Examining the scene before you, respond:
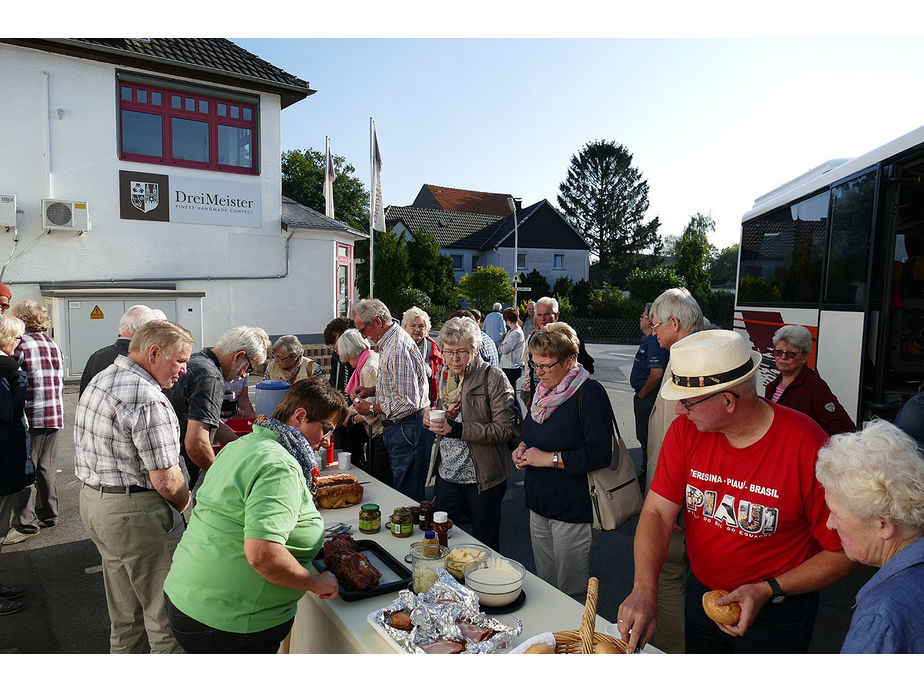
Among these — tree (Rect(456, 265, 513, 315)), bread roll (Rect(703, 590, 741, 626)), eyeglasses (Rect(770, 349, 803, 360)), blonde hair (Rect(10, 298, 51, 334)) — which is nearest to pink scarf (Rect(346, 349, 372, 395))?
blonde hair (Rect(10, 298, 51, 334))

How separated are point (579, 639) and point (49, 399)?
5.14 meters

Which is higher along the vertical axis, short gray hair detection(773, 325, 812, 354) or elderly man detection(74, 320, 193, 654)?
short gray hair detection(773, 325, 812, 354)

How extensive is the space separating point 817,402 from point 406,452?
3195 mm

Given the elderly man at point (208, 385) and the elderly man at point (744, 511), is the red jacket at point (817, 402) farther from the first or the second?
the elderly man at point (208, 385)

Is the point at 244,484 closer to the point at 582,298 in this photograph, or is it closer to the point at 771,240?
the point at 771,240

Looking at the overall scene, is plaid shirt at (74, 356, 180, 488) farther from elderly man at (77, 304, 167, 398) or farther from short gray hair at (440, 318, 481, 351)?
short gray hair at (440, 318, 481, 351)

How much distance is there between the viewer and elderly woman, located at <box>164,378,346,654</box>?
2.10m

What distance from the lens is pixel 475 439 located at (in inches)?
150

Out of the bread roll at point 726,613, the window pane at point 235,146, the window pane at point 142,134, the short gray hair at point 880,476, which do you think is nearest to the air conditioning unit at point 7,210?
the window pane at point 142,134

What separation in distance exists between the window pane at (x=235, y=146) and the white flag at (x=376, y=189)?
317 centimetres

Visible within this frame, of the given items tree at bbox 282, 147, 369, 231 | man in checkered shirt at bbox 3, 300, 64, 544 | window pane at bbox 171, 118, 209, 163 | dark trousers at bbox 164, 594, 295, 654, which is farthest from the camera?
tree at bbox 282, 147, 369, 231

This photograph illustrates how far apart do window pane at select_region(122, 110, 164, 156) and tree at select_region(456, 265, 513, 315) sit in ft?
54.8

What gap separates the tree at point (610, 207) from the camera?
52438 mm

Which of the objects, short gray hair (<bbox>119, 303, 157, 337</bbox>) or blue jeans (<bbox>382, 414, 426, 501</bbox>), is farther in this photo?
blue jeans (<bbox>382, 414, 426, 501</bbox>)
